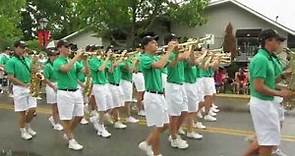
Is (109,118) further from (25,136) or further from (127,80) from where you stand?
(25,136)

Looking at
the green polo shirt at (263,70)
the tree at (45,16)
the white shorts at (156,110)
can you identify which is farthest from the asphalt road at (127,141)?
the tree at (45,16)

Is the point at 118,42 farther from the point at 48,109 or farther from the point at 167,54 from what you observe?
the point at 167,54

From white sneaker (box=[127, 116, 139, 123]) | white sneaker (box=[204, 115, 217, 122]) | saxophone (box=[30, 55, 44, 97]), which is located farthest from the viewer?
white sneaker (box=[204, 115, 217, 122])

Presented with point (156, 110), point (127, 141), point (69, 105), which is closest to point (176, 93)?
point (156, 110)

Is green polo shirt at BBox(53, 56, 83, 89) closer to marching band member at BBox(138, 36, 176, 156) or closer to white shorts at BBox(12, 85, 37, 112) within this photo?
white shorts at BBox(12, 85, 37, 112)

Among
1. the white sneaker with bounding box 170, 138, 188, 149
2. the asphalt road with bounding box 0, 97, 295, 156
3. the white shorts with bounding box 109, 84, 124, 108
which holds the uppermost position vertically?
the white shorts with bounding box 109, 84, 124, 108

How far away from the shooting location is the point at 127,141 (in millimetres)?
10617

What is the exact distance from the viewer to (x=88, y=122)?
43.2ft

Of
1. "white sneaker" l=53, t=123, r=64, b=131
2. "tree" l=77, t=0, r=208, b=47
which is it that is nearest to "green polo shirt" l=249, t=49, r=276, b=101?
"white sneaker" l=53, t=123, r=64, b=131

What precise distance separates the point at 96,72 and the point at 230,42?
56.5ft

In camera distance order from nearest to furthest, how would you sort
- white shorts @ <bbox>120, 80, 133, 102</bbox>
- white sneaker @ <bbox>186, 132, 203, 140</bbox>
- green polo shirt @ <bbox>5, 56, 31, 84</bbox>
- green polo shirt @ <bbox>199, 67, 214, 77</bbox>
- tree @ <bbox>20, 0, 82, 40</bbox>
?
white sneaker @ <bbox>186, 132, 203, 140</bbox> < green polo shirt @ <bbox>5, 56, 31, 84</bbox> < green polo shirt @ <bbox>199, 67, 214, 77</bbox> < white shorts @ <bbox>120, 80, 133, 102</bbox> < tree @ <bbox>20, 0, 82, 40</bbox>

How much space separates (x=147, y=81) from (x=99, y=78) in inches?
121

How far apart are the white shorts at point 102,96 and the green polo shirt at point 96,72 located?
0.11m

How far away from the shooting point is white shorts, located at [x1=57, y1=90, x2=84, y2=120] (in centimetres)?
994
